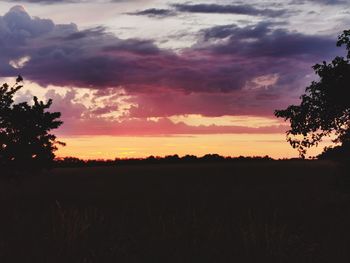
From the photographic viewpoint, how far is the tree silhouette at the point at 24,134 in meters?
24.2

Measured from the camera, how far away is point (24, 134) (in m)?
24.6

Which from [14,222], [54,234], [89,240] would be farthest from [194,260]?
[14,222]

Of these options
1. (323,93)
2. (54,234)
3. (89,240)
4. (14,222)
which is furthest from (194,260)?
(323,93)

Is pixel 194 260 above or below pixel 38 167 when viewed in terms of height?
below

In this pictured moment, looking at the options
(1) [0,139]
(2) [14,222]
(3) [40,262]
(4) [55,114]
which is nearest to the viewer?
(3) [40,262]

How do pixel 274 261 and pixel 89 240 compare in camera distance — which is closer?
pixel 274 261

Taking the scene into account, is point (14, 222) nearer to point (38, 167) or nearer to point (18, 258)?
point (18, 258)

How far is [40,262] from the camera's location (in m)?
9.43

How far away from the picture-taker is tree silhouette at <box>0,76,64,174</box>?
24156 millimetres

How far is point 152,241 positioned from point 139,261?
112 cm

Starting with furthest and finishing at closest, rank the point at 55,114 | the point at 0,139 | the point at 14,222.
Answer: the point at 55,114
the point at 0,139
the point at 14,222

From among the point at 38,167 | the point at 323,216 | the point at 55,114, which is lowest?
the point at 323,216

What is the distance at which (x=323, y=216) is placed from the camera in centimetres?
2514

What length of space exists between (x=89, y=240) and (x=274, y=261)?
3425mm
